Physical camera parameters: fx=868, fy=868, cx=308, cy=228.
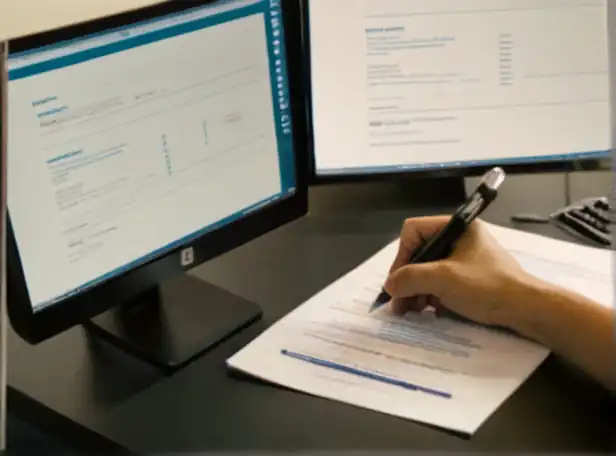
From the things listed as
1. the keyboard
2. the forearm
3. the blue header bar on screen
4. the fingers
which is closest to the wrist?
the forearm

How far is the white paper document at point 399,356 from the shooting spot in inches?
32.1

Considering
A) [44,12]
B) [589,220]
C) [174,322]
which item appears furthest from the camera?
[44,12]

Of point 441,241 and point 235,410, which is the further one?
point 441,241

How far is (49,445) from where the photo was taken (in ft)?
2.71

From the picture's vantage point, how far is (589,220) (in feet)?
3.74

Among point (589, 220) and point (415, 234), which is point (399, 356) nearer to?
point (415, 234)

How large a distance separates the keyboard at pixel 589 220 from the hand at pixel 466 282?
0.20 meters

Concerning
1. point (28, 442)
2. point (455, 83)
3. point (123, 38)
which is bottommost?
point (28, 442)

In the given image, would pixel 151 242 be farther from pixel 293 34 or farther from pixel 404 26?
pixel 404 26

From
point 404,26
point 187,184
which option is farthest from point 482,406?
point 404,26

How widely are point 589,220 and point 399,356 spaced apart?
1.33 ft

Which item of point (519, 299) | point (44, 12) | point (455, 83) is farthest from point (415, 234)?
point (44, 12)

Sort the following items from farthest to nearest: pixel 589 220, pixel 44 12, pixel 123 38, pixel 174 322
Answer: pixel 44 12
pixel 589 220
pixel 174 322
pixel 123 38

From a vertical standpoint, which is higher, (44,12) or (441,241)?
(44,12)
